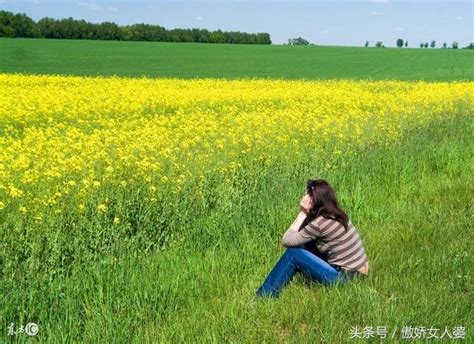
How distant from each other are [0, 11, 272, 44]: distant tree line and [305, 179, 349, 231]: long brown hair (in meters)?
65.4

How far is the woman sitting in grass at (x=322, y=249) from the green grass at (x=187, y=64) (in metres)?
32.4

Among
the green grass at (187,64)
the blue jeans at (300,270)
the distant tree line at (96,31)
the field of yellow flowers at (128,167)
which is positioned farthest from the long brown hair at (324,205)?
the distant tree line at (96,31)

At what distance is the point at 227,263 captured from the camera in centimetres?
462

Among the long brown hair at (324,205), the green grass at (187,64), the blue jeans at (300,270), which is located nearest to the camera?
the blue jeans at (300,270)

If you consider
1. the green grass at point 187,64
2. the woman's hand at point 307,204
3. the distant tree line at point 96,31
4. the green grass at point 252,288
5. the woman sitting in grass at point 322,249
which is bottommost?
the green grass at point 252,288

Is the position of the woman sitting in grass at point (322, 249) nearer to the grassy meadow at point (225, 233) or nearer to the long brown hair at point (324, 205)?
the long brown hair at point (324, 205)

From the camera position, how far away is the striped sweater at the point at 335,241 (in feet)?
13.6

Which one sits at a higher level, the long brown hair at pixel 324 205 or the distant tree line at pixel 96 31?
the distant tree line at pixel 96 31

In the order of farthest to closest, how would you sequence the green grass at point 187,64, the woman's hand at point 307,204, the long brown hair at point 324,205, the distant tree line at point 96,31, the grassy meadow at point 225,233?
the distant tree line at point 96,31, the green grass at point 187,64, the woman's hand at point 307,204, the long brown hair at point 324,205, the grassy meadow at point 225,233

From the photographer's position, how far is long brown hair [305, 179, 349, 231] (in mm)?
4207

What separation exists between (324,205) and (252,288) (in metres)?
0.79

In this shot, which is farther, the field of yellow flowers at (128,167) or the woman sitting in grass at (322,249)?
the field of yellow flowers at (128,167)

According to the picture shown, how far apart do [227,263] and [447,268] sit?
163 centimetres

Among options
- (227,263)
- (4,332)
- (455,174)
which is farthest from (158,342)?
(455,174)
